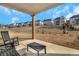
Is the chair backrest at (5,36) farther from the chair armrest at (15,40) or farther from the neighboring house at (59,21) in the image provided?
the neighboring house at (59,21)

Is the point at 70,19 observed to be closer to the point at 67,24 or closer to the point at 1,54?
the point at 67,24

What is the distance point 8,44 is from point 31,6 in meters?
0.75

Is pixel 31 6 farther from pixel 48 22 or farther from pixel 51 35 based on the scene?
pixel 51 35

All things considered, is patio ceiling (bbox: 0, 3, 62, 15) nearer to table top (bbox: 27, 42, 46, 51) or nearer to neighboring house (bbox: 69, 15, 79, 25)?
neighboring house (bbox: 69, 15, 79, 25)

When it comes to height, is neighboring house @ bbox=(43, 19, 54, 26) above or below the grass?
above

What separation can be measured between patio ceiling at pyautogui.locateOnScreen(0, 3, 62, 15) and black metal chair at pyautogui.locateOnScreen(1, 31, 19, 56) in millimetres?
463

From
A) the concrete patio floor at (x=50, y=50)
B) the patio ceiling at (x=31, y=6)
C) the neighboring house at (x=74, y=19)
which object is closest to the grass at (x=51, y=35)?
the concrete patio floor at (x=50, y=50)

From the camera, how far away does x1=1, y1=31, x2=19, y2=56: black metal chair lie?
3.63 metres

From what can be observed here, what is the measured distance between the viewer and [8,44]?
11.9ft

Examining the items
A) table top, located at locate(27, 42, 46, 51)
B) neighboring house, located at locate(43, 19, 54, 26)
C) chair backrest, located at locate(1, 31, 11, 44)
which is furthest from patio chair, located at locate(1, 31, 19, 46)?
neighboring house, located at locate(43, 19, 54, 26)

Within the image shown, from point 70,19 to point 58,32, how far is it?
298 millimetres

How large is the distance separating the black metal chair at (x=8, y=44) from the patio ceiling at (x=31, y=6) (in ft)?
1.52

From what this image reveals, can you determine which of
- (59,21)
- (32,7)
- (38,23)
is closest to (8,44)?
(38,23)

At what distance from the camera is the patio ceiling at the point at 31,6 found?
3605mm
